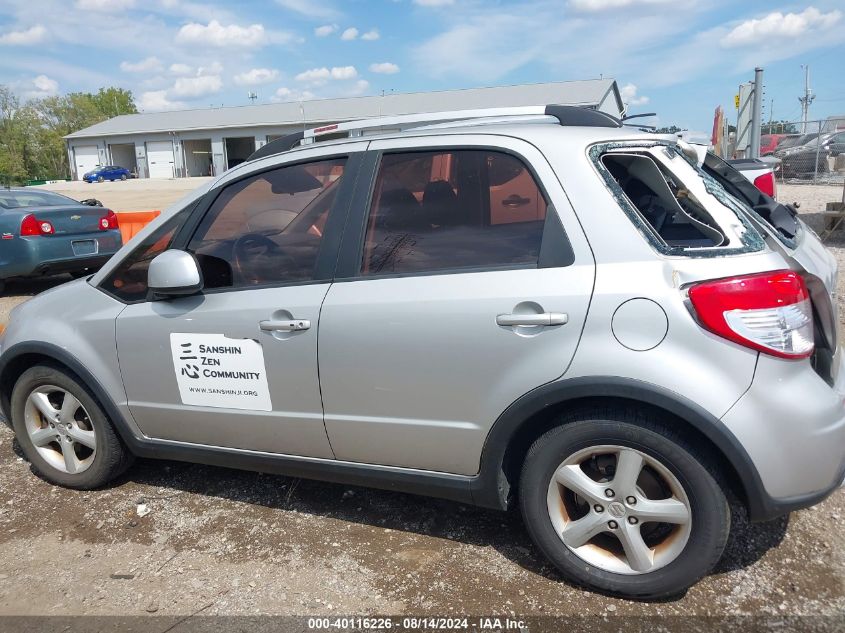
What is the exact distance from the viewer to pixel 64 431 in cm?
352

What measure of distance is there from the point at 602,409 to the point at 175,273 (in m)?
1.91

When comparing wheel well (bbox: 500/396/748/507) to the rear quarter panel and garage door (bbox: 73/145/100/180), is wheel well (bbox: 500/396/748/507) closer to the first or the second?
the rear quarter panel

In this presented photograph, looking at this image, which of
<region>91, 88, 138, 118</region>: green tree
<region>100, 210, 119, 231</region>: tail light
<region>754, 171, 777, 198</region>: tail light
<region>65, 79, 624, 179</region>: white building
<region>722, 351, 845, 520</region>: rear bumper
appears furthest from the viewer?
<region>91, 88, 138, 118</region>: green tree

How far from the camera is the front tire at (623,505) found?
7.45 feet

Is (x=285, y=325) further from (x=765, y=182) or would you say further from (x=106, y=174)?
(x=106, y=174)

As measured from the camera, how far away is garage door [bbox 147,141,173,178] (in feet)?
166

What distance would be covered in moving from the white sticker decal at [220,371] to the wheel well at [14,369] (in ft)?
2.70

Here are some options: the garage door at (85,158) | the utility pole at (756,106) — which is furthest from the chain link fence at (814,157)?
the garage door at (85,158)

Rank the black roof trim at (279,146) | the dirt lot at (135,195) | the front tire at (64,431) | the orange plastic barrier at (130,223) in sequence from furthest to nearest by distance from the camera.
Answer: the dirt lot at (135,195), the orange plastic barrier at (130,223), the front tire at (64,431), the black roof trim at (279,146)

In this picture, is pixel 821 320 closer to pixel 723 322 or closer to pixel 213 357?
pixel 723 322

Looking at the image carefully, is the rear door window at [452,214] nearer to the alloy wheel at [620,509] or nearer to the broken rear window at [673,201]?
the broken rear window at [673,201]

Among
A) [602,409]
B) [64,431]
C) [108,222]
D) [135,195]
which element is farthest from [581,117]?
[135,195]

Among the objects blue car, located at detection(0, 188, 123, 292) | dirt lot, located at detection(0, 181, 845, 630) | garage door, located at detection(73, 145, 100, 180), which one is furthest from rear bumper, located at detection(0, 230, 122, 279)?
garage door, located at detection(73, 145, 100, 180)

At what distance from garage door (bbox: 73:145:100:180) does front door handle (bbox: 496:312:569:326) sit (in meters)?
60.5
